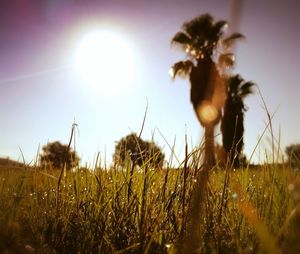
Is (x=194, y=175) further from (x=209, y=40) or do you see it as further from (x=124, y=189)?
(x=209, y=40)

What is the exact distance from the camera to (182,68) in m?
21.1

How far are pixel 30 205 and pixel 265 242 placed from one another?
1334 mm

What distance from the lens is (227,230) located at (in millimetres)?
1595

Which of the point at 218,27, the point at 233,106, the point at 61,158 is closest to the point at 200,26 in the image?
the point at 218,27

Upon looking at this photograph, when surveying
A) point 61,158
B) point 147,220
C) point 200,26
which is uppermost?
point 200,26

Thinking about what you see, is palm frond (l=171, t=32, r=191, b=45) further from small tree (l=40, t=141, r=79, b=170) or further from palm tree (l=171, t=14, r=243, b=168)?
small tree (l=40, t=141, r=79, b=170)

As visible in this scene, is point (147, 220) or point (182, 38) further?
point (182, 38)

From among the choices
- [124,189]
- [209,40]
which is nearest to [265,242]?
[124,189]

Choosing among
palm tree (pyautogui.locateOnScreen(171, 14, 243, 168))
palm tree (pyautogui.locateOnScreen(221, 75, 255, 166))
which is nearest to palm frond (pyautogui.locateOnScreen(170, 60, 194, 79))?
palm tree (pyautogui.locateOnScreen(171, 14, 243, 168))

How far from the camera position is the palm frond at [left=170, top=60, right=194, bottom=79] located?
68.9ft

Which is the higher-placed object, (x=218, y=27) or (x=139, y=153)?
(x=218, y=27)

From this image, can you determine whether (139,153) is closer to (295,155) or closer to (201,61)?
(295,155)

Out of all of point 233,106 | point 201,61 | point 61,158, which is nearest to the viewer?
point 61,158

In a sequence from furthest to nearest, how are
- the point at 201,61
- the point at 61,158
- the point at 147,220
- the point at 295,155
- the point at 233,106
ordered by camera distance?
1. the point at 233,106
2. the point at 201,61
3. the point at 61,158
4. the point at 295,155
5. the point at 147,220
